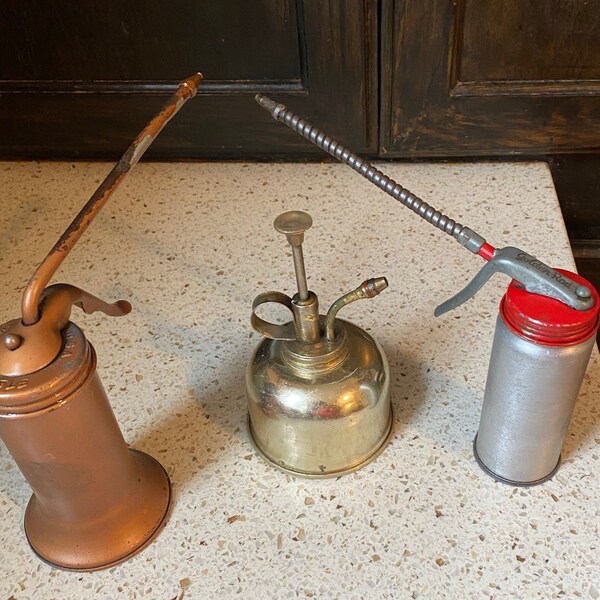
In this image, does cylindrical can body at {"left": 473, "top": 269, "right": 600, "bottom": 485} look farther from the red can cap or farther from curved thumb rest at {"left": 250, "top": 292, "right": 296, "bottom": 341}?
curved thumb rest at {"left": 250, "top": 292, "right": 296, "bottom": 341}

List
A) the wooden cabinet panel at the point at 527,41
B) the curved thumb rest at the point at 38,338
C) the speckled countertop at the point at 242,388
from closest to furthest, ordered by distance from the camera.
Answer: the curved thumb rest at the point at 38,338, the speckled countertop at the point at 242,388, the wooden cabinet panel at the point at 527,41

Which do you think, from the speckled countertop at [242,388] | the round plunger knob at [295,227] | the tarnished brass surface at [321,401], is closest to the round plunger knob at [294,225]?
the round plunger knob at [295,227]

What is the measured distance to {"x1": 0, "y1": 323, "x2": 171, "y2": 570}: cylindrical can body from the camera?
497 millimetres

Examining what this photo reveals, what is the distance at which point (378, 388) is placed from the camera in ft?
2.06

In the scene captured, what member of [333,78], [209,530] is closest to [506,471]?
[209,530]

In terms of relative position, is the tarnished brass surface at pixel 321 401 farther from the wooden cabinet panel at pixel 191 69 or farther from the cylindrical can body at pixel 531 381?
the wooden cabinet panel at pixel 191 69

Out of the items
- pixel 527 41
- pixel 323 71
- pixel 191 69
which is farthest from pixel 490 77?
pixel 191 69

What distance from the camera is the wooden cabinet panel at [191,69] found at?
0.89 m

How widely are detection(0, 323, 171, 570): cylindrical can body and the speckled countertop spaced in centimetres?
2

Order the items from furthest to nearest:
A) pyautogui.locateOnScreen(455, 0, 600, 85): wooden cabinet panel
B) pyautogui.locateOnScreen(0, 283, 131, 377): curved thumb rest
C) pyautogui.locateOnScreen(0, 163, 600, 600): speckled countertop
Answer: pyautogui.locateOnScreen(455, 0, 600, 85): wooden cabinet panel → pyautogui.locateOnScreen(0, 163, 600, 600): speckled countertop → pyautogui.locateOnScreen(0, 283, 131, 377): curved thumb rest

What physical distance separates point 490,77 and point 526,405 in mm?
509

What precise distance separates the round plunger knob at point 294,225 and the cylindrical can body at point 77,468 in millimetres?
173

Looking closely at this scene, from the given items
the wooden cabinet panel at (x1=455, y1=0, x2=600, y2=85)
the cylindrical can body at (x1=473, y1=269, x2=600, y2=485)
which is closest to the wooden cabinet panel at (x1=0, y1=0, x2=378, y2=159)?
the wooden cabinet panel at (x1=455, y1=0, x2=600, y2=85)

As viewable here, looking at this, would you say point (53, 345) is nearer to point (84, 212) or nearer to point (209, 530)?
point (84, 212)
